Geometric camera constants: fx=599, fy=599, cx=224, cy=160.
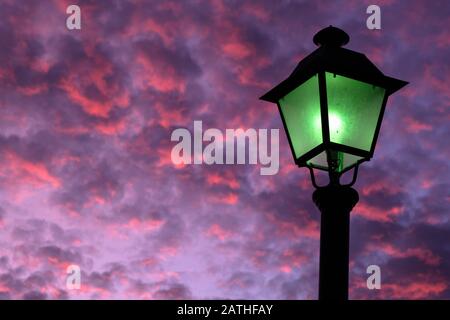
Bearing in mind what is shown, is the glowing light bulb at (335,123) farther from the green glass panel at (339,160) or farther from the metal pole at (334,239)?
the metal pole at (334,239)

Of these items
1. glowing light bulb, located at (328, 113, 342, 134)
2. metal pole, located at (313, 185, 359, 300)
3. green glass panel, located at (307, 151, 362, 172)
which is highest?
glowing light bulb, located at (328, 113, 342, 134)

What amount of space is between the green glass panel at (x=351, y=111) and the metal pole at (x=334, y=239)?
406 millimetres

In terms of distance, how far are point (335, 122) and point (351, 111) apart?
0.57 ft

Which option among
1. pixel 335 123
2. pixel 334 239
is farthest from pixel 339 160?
pixel 334 239

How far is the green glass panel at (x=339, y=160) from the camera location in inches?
194

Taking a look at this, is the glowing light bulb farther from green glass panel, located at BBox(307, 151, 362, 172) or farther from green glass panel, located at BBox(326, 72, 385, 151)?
green glass panel, located at BBox(307, 151, 362, 172)

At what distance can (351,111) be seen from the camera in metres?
4.76

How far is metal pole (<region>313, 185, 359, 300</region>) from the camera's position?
4.40 metres

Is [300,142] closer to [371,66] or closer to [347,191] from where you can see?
[347,191]

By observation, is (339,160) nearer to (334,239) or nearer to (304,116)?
(304,116)

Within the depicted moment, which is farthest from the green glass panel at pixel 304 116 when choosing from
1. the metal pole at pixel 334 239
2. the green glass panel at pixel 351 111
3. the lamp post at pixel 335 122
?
the metal pole at pixel 334 239

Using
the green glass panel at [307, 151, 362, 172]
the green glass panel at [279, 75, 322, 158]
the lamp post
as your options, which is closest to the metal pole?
the lamp post

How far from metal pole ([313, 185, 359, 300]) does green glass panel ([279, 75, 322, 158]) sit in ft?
1.31
